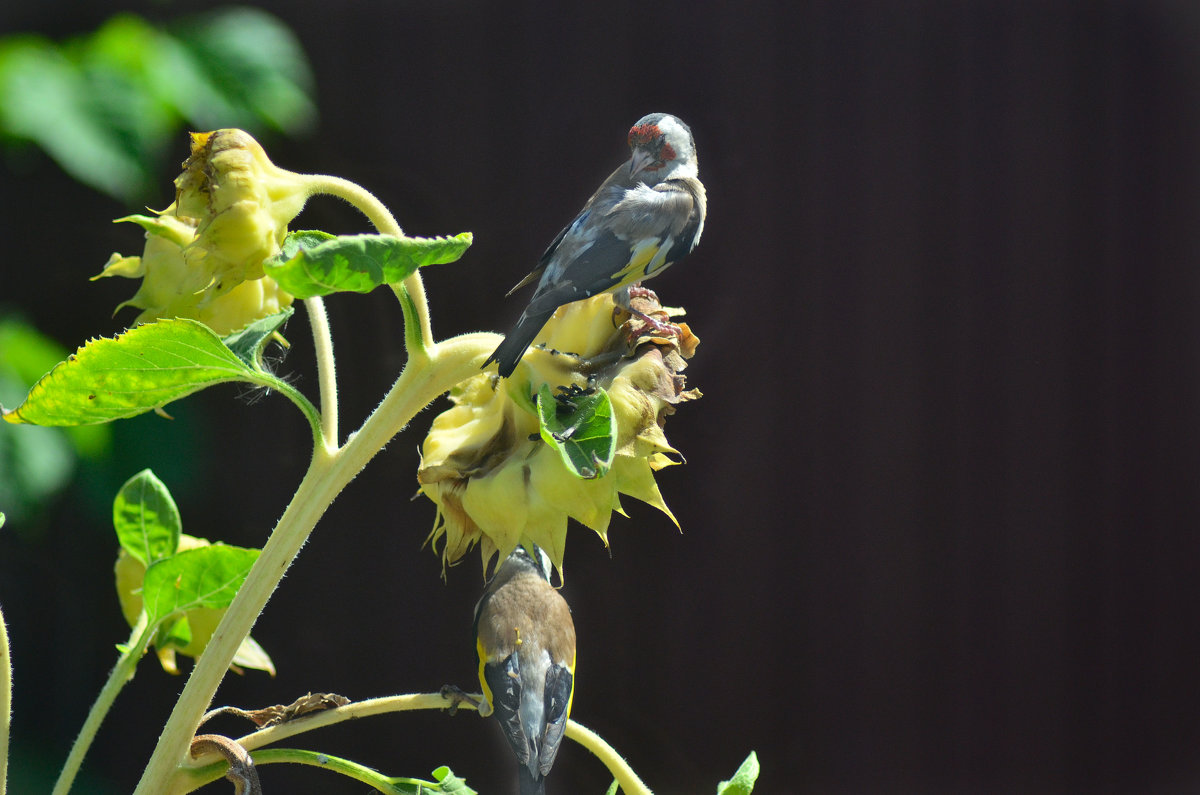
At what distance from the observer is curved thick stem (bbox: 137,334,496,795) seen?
30 centimetres

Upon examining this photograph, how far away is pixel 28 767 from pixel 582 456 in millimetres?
1045

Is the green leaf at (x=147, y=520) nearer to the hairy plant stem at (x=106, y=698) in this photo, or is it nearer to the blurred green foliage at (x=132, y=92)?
the hairy plant stem at (x=106, y=698)

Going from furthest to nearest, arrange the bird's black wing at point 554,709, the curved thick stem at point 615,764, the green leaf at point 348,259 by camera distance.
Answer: the bird's black wing at point 554,709
the curved thick stem at point 615,764
the green leaf at point 348,259

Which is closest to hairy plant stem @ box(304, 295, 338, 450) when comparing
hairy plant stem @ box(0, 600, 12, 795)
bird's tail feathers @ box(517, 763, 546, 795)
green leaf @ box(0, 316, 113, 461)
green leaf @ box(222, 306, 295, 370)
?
green leaf @ box(222, 306, 295, 370)

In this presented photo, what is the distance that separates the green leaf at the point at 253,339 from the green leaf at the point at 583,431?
11 centimetres

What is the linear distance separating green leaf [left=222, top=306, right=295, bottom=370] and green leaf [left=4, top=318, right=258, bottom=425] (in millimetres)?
11

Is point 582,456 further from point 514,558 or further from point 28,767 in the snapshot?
point 28,767

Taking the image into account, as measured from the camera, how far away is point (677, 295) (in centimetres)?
131

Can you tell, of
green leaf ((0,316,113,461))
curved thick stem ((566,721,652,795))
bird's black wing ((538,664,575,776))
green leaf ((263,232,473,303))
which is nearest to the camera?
green leaf ((263,232,473,303))

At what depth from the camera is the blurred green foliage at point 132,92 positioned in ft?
2.69

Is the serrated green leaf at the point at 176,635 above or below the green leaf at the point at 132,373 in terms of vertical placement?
below

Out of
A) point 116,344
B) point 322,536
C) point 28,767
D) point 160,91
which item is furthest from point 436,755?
point 116,344

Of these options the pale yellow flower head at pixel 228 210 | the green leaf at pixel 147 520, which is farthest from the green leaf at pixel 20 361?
the pale yellow flower head at pixel 228 210

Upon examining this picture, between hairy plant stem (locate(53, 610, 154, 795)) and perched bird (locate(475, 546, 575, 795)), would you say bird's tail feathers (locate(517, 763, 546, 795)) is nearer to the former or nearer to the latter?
perched bird (locate(475, 546, 575, 795))
